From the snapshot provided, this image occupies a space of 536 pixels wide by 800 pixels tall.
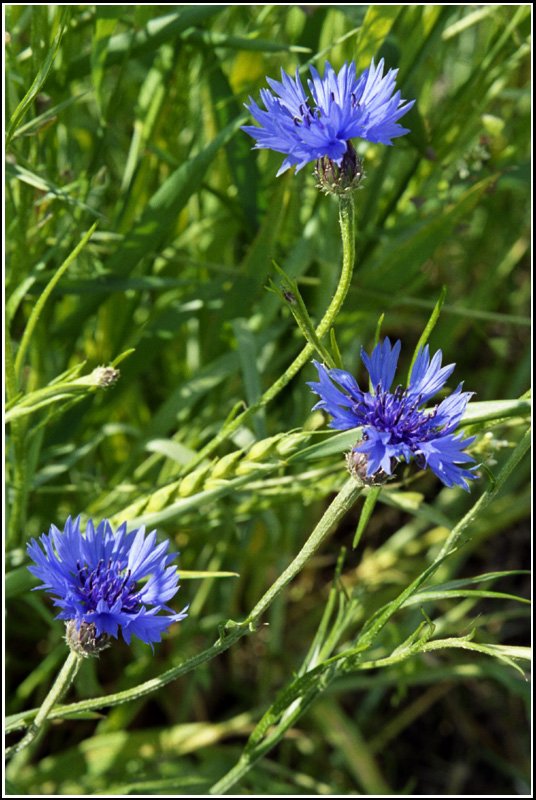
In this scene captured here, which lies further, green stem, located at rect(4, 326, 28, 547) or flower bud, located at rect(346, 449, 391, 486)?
green stem, located at rect(4, 326, 28, 547)

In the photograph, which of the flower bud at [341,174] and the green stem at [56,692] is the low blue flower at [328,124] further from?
the green stem at [56,692]

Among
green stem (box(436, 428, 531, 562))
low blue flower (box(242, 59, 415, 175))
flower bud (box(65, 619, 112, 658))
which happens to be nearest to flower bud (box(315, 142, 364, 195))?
low blue flower (box(242, 59, 415, 175))

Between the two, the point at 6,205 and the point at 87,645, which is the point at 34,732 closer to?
the point at 87,645

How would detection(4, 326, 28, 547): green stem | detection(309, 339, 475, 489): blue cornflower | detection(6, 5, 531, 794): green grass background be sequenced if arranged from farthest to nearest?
detection(6, 5, 531, 794): green grass background
detection(4, 326, 28, 547): green stem
detection(309, 339, 475, 489): blue cornflower

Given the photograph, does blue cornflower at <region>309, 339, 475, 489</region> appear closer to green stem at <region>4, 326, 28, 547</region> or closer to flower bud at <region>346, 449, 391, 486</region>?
flower bud at <region>346, 449, 391, 486</region>

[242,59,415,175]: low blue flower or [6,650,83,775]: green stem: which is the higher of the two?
[242,59,415,175]: low blue flower

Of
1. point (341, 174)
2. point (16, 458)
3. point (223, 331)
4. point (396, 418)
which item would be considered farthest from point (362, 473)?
point (223, 331)
